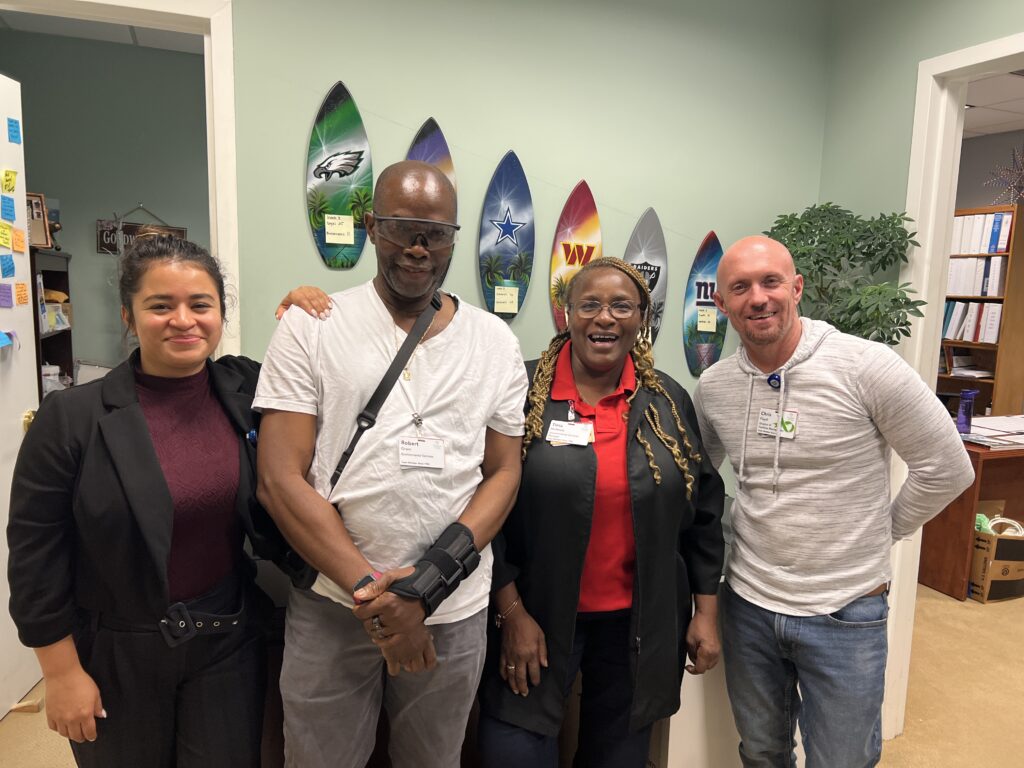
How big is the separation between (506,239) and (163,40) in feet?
9.84

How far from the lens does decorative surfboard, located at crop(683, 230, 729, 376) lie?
8.27 feet

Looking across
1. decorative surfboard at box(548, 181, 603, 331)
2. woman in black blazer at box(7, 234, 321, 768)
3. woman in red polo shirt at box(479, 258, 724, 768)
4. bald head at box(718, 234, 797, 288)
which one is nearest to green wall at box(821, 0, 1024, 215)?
decorative surfboard at box(548, 181, 603, 331)

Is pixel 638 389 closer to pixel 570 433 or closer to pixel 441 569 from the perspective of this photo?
pixel 570 433

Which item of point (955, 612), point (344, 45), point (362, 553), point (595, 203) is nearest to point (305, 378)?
point (362, 553)

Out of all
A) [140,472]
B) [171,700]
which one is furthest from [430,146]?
[171,700]

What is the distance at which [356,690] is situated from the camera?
132 centimetres

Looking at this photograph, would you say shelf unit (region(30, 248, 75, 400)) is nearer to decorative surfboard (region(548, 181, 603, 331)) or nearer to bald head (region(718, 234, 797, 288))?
decorative surfboard (region(548, 181, 603, 331))

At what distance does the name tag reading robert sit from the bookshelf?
14.7 feet

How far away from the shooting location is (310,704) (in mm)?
1289

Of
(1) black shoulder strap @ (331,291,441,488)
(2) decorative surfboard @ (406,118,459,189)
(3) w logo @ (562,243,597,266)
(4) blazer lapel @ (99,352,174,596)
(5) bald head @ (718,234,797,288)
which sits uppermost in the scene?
(2) decorative surfboard @ (406,118,459,189)

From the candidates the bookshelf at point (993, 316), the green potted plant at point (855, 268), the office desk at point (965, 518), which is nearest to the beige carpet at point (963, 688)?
the office desk at point (965, 518)

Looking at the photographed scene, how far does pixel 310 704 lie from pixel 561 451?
0.72 m

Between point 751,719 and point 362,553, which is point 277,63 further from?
point 751,719

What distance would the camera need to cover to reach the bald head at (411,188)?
4.02 feet
